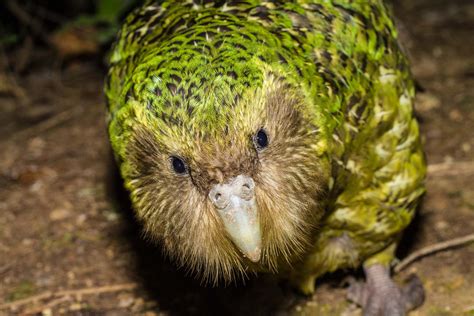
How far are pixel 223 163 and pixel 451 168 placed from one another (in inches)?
119

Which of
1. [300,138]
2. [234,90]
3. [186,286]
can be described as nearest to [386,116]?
[300,138]

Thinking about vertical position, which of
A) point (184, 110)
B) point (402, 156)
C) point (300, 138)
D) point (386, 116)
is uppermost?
point (184, 110)

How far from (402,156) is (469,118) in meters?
2.23

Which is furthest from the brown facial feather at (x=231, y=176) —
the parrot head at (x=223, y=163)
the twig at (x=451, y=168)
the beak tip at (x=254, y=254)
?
the twig at (x=451, y=168)

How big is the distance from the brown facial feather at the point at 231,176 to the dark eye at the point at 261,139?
19mm

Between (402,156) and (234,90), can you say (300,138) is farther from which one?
(402,156)

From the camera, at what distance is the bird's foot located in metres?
5.05

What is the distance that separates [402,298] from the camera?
5062 mm

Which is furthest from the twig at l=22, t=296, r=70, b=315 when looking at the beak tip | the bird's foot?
the beak tip

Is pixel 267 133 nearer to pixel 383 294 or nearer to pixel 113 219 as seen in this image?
pixel 383 294

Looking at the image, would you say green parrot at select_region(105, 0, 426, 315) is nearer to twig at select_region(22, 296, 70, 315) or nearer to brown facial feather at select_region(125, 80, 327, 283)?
brown facial feather at select_region(125, 80, 327, 283)

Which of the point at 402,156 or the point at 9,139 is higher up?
the point at 402,156

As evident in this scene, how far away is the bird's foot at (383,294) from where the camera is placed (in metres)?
5.05

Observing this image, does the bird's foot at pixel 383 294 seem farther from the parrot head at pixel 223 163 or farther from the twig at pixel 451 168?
the parrot head at pixel 223 163
